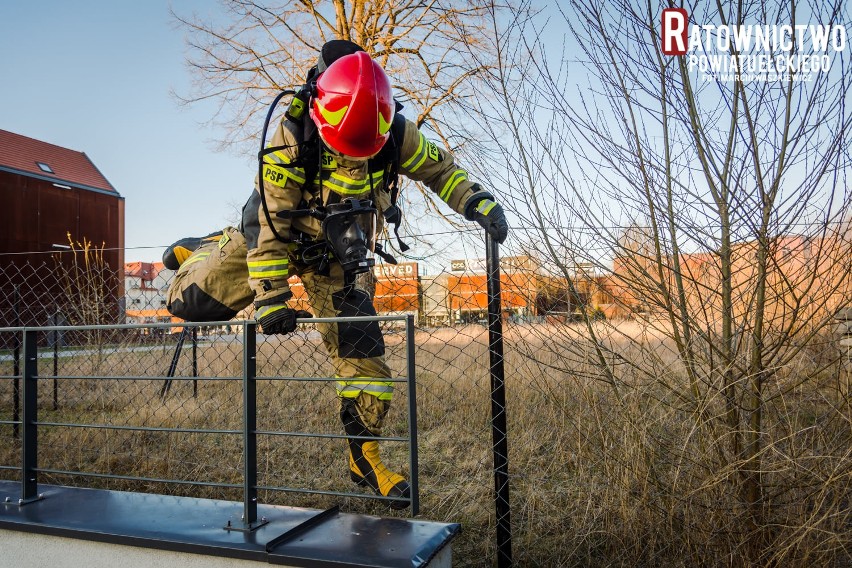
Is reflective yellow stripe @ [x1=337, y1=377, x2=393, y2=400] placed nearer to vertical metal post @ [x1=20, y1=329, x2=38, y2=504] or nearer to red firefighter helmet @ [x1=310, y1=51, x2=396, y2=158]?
red firefighter helmet @ [x1=310, y1=51, x2=396, y2=158]

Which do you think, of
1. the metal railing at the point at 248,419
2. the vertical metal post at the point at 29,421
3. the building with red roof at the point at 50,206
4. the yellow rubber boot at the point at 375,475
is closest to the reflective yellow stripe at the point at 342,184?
the metal railing at the point at 248,419

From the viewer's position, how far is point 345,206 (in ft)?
9.40

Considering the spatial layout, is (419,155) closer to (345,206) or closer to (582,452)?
(345,206)

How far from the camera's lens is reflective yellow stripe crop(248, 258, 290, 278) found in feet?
9.25

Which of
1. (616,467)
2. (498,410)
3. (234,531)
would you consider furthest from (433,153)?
(234,531)

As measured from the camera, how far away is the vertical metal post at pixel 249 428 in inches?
91.1

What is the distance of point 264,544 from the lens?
81.0 inches

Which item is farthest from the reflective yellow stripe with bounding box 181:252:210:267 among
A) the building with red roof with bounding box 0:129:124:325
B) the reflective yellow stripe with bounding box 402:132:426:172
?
the building with red roof with bounding box 0:129:124:325

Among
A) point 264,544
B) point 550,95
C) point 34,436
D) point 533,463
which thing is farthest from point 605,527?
point 34,436

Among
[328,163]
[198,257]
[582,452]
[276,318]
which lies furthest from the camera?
[198,257]

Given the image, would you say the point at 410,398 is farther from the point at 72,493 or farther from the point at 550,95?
the point at 72,493

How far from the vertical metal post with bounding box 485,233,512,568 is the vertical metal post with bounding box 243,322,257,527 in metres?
1.00

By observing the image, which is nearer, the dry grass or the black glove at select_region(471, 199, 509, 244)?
the dry grass

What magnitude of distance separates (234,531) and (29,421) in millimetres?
1387
